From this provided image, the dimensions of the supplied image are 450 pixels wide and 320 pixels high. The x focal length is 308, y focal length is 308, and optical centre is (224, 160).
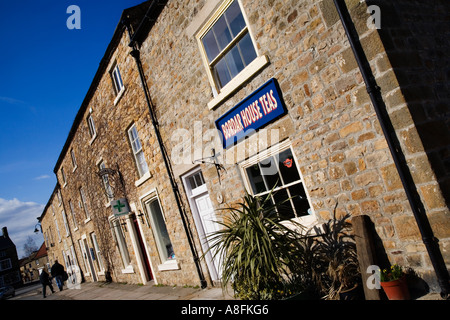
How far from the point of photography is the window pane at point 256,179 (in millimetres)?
5691

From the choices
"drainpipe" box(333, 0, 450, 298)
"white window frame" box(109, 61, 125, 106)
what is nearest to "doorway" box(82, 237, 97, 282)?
"white window frame" box(109, 61, 125, 106)

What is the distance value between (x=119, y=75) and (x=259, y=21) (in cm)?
667

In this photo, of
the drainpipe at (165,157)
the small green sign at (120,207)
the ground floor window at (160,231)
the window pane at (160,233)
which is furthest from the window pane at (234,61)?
the small green sign at (120,207)

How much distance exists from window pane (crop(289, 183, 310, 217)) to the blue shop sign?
1.18 metres

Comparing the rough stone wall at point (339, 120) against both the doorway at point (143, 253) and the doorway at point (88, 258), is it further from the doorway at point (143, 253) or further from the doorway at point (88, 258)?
the doorway at point (88, 258)

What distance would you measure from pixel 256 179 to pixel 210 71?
2.38 meters

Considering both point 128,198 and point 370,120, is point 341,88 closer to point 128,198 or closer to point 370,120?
point 370,120

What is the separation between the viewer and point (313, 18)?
4262mm

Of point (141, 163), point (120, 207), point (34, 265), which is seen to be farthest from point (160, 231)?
point (34, 265)

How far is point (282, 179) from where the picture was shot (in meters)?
5.23

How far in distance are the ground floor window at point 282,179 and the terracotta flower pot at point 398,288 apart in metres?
1.58

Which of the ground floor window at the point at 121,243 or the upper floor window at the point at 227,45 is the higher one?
the upper floor window at the point at 227,45

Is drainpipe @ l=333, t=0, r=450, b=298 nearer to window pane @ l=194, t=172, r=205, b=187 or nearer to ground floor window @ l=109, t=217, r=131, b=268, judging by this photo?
window pane @ l=194, t=172, r=205, b=187

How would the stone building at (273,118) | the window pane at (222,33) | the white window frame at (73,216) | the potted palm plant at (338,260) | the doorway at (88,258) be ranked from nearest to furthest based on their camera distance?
the stone building at (273,118), the potted palm plant at (338,260), the window pane at (222,33), the doorway at (88,258), the white window frame at (73,216)
